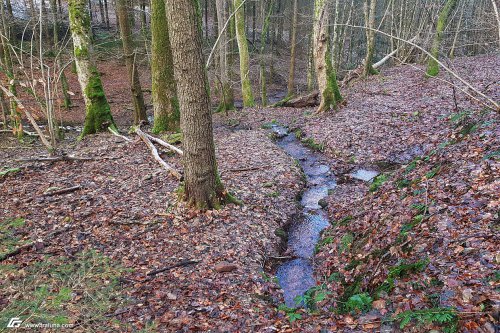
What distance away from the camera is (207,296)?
4227mm

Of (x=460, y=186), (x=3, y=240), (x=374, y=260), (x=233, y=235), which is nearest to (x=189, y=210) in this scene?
(x=233, y=235)

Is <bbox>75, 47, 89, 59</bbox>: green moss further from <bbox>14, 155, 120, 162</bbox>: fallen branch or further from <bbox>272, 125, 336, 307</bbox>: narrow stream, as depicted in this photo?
<bbox>272, 125, 336, 307</bbox>: narrow stream

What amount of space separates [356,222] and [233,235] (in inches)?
85.1

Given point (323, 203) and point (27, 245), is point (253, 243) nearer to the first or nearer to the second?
point (323, 203)

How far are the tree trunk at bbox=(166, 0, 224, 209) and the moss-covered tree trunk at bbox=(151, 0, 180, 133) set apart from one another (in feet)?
17.1

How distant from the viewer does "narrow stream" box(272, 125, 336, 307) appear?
4930mm

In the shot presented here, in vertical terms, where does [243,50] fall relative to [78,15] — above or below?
below

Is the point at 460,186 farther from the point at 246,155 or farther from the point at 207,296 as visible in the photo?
the point at 246,155

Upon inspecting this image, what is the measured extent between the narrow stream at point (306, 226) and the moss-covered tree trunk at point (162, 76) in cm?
397

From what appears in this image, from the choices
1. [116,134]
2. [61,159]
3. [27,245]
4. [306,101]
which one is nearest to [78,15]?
[116,134]

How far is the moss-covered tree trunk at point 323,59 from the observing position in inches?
465

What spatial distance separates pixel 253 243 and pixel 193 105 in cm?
252

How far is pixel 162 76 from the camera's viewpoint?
1055 centimetres

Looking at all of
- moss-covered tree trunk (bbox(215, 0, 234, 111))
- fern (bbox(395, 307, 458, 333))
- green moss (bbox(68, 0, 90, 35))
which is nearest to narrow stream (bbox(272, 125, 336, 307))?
fern (bbox(395, 307, 458, 333))
